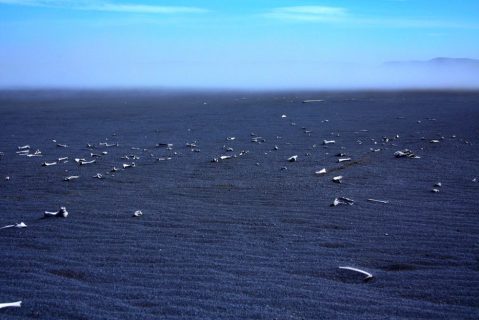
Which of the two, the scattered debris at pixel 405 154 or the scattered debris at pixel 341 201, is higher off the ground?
the scattered debris at pixel 405 154

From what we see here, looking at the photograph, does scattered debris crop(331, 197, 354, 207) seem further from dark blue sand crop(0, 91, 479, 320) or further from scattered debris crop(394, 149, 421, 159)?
scattered debris crop(394, 149, 421, 159)

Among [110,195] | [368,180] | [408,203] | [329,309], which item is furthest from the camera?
[368,180]

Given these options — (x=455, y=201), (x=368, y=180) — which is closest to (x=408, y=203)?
(x=455, y=201)

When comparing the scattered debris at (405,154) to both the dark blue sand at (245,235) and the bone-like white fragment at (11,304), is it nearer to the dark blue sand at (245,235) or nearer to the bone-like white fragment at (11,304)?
the dark blue sand at (245,235)

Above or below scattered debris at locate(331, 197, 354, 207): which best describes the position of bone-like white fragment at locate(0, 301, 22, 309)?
below

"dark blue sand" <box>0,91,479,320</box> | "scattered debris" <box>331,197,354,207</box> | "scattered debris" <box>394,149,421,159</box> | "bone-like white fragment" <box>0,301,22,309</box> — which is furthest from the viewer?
"scattered debris" <box>394,149,421,159</box>

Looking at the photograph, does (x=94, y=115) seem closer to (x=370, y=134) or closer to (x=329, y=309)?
(x=370, y=134)

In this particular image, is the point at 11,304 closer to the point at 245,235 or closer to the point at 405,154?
the point at 245,235

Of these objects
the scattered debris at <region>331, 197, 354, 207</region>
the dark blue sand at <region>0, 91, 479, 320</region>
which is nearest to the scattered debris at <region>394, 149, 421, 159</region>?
the dark blue sand at <region>0, 91, 479, 320</region>

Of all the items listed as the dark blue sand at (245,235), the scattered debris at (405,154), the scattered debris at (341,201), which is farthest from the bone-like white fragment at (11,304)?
the scattered debris at (405,154)
